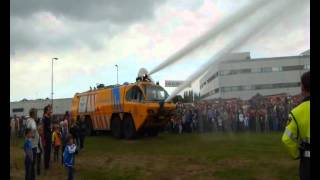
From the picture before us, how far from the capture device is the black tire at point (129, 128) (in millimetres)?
21577

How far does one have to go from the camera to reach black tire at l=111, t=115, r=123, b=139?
2244 centimetres

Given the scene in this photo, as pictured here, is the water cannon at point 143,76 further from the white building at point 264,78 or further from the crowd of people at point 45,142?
the white building at point 264,78

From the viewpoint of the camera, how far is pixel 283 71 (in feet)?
149

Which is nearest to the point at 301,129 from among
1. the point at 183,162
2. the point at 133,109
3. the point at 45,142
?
the point at 183,162

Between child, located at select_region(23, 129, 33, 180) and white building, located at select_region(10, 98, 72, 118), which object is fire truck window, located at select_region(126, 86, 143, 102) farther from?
white building, located at select_region(10, 98, 72, 118)

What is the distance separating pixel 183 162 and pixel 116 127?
938 centimetres

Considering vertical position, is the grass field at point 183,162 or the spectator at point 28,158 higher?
the spectator at point 28,158

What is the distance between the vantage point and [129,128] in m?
21.8

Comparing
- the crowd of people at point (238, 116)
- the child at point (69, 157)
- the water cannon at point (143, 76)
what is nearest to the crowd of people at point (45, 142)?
the child at point (69, 157)

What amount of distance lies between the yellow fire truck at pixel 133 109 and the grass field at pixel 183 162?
221 centimetres

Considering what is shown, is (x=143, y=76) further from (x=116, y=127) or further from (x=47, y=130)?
(x=47, y=130)
